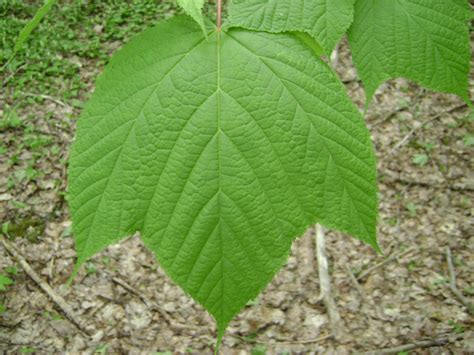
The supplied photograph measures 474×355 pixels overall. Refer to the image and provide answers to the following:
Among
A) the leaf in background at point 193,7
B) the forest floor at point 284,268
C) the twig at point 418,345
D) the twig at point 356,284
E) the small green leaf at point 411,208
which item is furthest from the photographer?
the small green leaf at point 411,208

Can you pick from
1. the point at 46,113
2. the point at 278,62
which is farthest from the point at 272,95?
the point at 46,113

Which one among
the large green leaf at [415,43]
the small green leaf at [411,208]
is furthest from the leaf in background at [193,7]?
the small green leaf at [411,208]

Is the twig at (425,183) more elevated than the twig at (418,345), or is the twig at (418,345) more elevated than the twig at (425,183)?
the twig at (425,183)

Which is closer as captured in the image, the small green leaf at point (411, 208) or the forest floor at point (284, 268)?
the forest floor at point (284, 268)

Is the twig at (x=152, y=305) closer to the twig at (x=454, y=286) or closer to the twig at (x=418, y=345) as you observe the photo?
the twig at (x=418, y=345)

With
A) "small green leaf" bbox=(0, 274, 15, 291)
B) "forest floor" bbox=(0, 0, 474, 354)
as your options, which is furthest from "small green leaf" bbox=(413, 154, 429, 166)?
"small green leaf" bbox=(0, 274, 15, 291)
